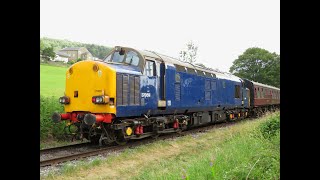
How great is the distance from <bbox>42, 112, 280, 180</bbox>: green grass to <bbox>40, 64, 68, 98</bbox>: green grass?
9.61 m

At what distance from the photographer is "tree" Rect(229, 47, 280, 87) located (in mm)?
52666

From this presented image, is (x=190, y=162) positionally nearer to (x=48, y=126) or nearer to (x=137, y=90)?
(x=137, y=90)

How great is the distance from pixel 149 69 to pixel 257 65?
48.2 meters

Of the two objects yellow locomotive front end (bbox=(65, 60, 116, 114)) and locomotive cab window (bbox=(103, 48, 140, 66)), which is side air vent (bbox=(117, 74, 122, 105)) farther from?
locomotive cab window (bbox=(103, 48, 140, 66))

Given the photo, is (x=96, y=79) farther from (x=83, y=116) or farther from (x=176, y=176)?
(x=176, y=176)

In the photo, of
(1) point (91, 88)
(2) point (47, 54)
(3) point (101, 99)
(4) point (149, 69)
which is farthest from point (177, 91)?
(2) point (47, 54)

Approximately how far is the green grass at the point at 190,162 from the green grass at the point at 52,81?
961cm

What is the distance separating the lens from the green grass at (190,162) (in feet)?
17.6

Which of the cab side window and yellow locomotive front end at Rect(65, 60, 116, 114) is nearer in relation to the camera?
Result: yellow locomotive front end at Rect(65, 60, 116, 114)

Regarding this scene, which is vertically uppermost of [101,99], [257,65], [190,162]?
[257,65]

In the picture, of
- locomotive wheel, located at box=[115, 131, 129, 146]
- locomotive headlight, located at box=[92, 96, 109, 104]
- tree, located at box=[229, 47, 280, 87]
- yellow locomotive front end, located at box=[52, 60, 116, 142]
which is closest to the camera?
locomotive headlight, located at box=[92, 96, 109, 104]

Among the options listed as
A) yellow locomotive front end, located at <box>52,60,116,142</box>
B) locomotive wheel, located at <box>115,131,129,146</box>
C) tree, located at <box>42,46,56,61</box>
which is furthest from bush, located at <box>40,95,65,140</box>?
tree, located at <box>42,46,56,61</box>

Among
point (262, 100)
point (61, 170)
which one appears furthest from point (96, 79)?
point (262, 100)

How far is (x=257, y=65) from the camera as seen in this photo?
56.2 m
